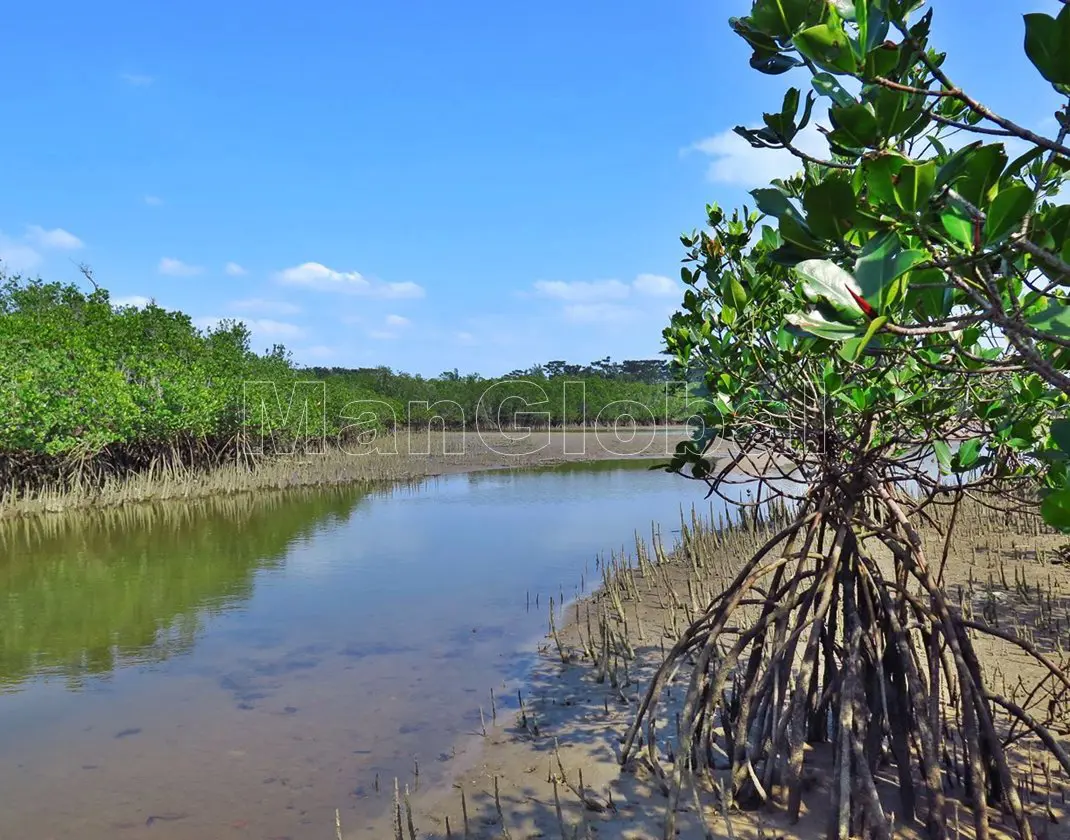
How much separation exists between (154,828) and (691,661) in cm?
328

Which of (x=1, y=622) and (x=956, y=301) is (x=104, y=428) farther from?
(x=956, y=301)

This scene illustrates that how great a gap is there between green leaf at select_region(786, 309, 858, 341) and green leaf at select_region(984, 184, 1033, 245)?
1.01 ft

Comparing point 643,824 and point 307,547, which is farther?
point 307,547

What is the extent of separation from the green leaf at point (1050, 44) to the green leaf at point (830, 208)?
35 centimetres

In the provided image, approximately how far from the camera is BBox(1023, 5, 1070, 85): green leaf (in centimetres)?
124

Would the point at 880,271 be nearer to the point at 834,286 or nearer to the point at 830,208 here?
the point at 834,286

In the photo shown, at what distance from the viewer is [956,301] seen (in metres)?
1.84

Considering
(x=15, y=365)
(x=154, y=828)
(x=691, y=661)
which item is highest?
(x=15, y=365)

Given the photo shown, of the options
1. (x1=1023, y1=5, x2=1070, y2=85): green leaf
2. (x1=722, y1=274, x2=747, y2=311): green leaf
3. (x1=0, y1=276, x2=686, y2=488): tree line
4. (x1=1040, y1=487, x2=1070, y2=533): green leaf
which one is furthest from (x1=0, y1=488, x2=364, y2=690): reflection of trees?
(x1=1023, y1=5, x2=1070, y2=85): green leaf

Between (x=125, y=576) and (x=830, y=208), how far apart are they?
989 cm

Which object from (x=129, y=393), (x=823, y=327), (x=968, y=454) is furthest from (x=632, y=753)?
(x=129, y=393)

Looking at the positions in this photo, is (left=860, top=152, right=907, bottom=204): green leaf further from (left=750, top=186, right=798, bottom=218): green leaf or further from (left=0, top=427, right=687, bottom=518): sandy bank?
(left=0, top=427, right=687, bottom=518): sandy bank

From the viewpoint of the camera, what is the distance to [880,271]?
1.29m

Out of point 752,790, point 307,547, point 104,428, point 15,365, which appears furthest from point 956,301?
point 104,428
